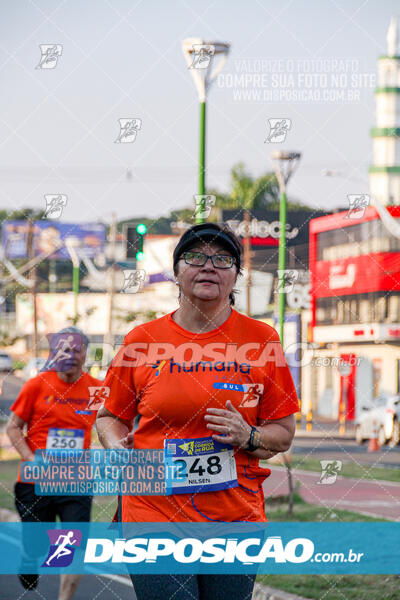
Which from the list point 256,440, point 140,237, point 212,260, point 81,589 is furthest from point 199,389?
point 140,237

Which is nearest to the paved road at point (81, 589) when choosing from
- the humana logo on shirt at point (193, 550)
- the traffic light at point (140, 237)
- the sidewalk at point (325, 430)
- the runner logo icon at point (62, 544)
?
the runner logo icon at point (62, 544)

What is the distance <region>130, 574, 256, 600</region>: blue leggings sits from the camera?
13.1 ft

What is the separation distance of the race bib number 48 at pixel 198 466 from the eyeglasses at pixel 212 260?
652 millimetres

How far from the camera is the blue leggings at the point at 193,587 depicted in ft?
13.1

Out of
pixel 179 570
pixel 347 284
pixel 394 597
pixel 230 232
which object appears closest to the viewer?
pixel 179 570

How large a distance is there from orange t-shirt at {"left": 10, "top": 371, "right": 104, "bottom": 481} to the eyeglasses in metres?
3.49

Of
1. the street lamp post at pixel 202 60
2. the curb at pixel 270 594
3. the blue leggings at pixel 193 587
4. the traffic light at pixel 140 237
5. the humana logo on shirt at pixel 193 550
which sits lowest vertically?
the curb at pixel 270 594

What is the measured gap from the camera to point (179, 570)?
408 centimetres

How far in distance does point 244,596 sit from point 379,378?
30.1 metres

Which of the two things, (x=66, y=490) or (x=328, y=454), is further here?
(x=328, y=454)

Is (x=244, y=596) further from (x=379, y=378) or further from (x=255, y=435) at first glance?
(x=379, y=378)

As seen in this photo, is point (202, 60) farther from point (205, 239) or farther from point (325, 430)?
point (325, 430)

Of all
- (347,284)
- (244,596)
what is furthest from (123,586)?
(347,284)

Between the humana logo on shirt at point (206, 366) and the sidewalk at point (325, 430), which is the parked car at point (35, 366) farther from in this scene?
the sidewalk at point (325, 430)
